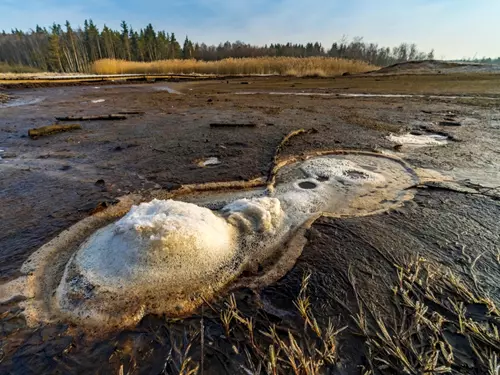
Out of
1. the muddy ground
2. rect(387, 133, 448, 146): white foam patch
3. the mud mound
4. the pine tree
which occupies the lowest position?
the muddy ground

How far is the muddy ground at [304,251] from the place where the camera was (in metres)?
1.09

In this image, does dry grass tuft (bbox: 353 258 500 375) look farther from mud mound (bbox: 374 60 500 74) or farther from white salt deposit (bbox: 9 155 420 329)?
mud mound (bbox: 374 60 500 74)

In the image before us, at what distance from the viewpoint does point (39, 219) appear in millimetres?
2111

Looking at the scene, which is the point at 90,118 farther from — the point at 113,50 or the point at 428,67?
the point at 113,50

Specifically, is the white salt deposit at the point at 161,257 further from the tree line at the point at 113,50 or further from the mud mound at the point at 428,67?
the tree line at the point at 113,50

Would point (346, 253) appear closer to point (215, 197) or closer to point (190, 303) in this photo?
point (190, 303)

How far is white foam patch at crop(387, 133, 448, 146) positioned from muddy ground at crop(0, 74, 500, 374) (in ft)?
0.56

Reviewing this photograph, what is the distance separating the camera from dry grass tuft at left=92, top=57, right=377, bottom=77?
20.9 m

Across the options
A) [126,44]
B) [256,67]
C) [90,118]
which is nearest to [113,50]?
[126,44]

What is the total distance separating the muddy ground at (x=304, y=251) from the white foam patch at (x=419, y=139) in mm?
170

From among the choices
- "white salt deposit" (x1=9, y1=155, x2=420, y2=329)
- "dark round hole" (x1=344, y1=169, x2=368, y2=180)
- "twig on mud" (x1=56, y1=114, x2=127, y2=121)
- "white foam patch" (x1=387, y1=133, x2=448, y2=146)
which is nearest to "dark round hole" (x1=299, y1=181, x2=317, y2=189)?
"white salt deposit" (x1=9, y1=155, x2=420, y2=329)

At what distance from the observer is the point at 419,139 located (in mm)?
4039

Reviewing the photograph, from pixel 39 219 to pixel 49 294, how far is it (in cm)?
99

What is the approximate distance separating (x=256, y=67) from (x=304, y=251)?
77.0 ft
